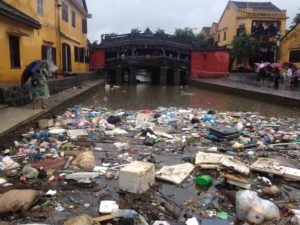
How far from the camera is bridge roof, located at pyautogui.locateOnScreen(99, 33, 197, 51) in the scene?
2792cm

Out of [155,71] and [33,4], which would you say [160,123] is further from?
[155,71]

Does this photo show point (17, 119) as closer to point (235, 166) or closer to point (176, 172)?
point (176, 172)

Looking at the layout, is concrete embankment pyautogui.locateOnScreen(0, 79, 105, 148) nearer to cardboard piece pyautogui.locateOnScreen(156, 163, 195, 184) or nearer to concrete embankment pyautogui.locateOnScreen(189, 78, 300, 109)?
cardboard piece pyautogui.locateOnScreen(156, 163, 195, 184)

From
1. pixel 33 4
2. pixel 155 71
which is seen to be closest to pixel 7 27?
pixel 33 4

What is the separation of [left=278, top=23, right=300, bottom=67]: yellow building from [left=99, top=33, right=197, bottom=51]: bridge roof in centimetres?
768

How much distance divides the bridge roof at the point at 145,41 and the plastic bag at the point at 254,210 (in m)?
25.5

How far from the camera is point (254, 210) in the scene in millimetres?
3289

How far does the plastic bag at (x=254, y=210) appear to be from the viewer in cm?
327

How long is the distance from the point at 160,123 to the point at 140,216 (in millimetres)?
5332

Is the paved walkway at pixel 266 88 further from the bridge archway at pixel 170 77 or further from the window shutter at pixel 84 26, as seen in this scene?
the window shutter at pixel 84 26

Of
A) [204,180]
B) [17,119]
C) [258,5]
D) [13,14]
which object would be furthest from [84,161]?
[258,5]

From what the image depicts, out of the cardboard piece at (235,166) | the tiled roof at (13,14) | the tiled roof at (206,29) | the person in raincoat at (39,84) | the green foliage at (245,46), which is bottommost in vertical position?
the cardboard piece at (235,166)

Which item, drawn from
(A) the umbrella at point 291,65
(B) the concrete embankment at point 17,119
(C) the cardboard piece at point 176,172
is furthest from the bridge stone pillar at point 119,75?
(C) the cardboard piece at point 176,172

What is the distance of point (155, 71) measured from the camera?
1266 inches
